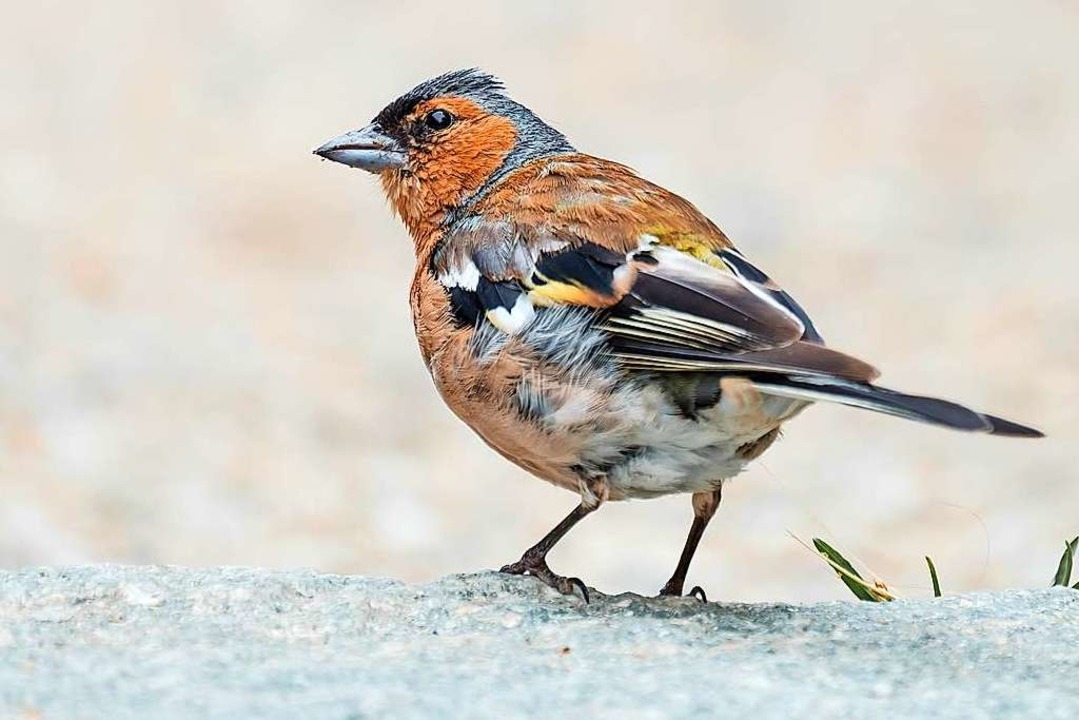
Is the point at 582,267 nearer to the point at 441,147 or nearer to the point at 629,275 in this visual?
the point at 629,275

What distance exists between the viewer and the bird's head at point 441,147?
638 cm

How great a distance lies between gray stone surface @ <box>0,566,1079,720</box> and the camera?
150 inches

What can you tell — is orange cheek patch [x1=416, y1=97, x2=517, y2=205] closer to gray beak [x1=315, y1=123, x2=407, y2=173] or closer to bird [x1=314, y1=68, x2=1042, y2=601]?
gray beak [x1=315, y1=123, x2=407, y2=173]

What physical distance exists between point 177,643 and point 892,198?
10820 mm

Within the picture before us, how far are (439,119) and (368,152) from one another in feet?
0.96

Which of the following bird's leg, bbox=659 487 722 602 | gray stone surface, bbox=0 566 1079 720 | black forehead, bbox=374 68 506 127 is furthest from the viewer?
black forehead, bbox=374 68 506 127

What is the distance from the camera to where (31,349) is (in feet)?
38.8

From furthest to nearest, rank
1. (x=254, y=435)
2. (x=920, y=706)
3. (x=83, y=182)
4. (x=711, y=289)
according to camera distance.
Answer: (x=83, y=182)
(x=254, y=435)
(x=711, y=289)
(x=920, y=706)

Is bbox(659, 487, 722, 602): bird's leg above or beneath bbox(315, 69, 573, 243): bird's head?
beneath

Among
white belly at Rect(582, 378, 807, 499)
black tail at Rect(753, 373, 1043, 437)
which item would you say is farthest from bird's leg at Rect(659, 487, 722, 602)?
black tail at Rect(753, 373, 1043, 437)

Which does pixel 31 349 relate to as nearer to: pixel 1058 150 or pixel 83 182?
pixel 83 182

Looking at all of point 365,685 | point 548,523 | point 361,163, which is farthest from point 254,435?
point 365,685

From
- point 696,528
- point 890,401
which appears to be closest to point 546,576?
point 696,528

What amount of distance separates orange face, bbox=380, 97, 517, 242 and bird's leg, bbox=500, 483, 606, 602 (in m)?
1.37
